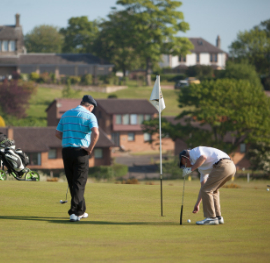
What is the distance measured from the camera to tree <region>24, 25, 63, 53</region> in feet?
467

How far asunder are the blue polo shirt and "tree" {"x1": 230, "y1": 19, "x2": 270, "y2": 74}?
352ft

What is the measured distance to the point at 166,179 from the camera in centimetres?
5072

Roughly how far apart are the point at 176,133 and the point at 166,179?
5.16 meters

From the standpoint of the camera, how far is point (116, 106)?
258ft

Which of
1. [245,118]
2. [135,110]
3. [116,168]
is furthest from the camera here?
[135,110]

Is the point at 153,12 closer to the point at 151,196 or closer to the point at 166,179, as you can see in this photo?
the point at 166,179

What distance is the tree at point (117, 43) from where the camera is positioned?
105m

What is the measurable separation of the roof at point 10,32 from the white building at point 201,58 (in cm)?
3842

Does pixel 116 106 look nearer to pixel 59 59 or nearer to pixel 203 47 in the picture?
pixel 59 59

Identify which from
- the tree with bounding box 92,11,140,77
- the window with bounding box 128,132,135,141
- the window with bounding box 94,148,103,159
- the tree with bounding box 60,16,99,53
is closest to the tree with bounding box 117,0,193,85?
the tree with bounding box 92,11,140,77

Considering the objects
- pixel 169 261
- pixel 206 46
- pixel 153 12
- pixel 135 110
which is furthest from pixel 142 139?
pixel 169 261

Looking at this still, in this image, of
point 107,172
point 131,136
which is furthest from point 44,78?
point 107,172

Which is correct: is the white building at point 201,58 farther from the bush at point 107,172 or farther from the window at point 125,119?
the bush at point 107,172

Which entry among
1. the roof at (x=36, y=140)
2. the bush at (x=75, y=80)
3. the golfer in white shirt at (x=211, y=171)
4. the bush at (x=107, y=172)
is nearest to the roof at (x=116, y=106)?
the roof at (x=36, y=140)
